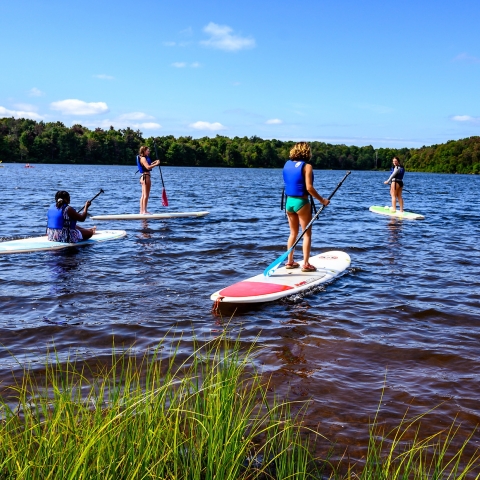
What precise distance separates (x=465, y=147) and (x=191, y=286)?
154790mm

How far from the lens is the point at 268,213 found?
23297 mm

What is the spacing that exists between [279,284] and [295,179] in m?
1.84

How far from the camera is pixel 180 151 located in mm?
144250

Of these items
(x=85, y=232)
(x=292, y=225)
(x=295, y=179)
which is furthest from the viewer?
(x=85, y=232)

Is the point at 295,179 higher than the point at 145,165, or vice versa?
the point at 145,165

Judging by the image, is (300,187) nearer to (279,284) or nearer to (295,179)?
(295,179)

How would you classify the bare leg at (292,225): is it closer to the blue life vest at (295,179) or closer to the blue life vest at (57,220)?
the blue life vest at (295,179)

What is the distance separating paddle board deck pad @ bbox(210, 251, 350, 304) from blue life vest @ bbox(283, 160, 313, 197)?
1.39 meters

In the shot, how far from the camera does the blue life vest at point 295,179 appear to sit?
871 cm

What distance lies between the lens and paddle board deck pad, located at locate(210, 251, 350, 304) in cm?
749

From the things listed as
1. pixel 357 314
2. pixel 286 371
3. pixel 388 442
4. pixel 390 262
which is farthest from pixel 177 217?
pixel 388 442

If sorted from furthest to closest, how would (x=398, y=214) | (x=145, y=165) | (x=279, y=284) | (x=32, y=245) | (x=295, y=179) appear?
(x=398, y=214) → (x=145, y=165) → (x=32, y=245) → (x=295, y=179) → (x=279, y=284)

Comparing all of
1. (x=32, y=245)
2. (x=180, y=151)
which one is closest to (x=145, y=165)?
(x=32, y=245)

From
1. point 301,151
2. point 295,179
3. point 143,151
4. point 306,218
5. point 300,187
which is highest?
point 143,151
